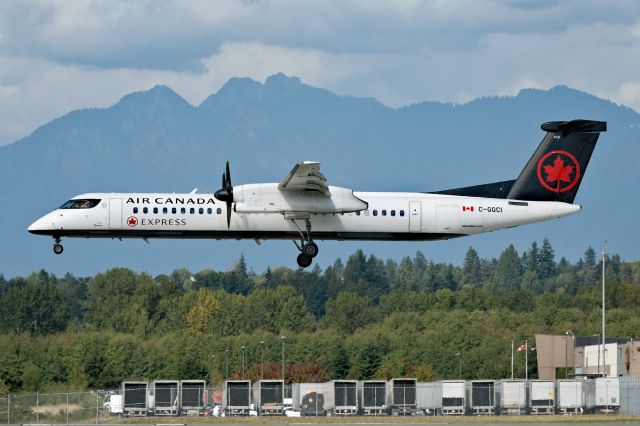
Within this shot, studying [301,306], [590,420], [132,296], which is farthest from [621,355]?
[132,296]

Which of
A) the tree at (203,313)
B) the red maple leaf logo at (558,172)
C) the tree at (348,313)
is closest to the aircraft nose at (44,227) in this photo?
the red maple leaf logo at (558,172)

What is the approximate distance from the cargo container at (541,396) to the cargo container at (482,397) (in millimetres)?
2028

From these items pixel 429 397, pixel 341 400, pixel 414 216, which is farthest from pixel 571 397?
pixel 414 216

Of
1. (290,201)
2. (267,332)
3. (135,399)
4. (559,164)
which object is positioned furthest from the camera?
(267,332)

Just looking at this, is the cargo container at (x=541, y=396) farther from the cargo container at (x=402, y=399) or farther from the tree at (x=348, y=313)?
the tree at (x=348, y=313)

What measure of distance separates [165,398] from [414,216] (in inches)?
686

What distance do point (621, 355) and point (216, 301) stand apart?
82716mm

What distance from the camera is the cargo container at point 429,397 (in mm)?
70250

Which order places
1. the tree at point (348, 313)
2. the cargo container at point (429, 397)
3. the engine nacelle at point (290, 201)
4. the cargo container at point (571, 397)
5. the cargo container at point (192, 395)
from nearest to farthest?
the engine nacelle at point (290, 201), the cargo container at point (571, 397), the cargo container at point (429, 397), the cargo container at point (192, 395), the tree at point (348, 313)

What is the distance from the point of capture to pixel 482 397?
231ft

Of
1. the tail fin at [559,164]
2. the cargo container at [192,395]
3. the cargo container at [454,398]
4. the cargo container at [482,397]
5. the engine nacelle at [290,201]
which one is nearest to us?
the engine nacelle at [290,201]

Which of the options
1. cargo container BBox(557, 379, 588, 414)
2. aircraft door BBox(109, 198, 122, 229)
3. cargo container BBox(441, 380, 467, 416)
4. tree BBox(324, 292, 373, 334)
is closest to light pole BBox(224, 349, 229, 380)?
tree BBox(324, 292, 373, 334)

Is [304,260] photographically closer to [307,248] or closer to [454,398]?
[307,248]

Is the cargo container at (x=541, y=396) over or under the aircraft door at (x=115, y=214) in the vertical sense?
under
